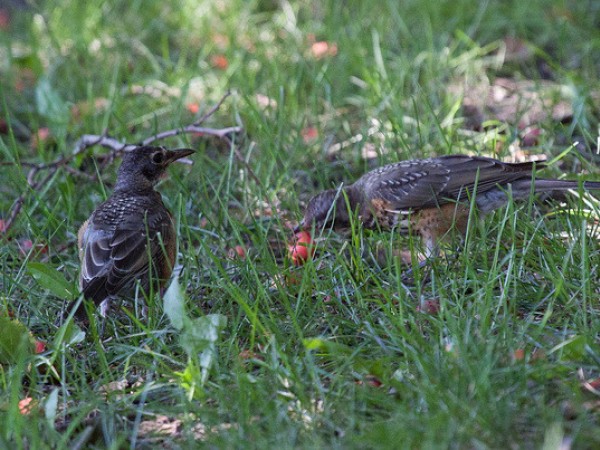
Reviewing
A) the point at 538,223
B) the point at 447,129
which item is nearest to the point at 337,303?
the point at 538,223

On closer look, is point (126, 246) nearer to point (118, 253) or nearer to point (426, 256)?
point (118, 253)

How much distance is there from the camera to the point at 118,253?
4.88 metres

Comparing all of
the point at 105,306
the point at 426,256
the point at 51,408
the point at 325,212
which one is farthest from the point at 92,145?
the point at 51,408

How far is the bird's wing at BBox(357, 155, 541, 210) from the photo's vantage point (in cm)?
545

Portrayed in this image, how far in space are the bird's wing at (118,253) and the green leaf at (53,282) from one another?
3.5 inches

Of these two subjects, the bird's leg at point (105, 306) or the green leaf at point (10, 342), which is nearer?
the green leaf at point (10, 342)

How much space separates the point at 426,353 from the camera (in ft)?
11.8

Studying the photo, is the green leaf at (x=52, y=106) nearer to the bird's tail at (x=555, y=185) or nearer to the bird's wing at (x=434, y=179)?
the bird's wing at (x=434, y=179)

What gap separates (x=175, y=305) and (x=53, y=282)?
982 mm

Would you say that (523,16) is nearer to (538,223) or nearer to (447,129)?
(447,129)

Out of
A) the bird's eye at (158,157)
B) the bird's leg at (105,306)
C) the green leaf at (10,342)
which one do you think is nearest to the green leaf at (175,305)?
the green leaf at (10,342)

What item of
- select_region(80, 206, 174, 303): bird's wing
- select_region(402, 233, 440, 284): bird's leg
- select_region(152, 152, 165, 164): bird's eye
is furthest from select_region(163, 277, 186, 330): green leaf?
select_region(152, 152, 165, 164): bird's eye

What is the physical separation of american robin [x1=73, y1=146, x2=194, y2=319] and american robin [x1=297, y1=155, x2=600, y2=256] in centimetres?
87

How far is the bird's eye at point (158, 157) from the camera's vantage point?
225 inches
